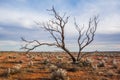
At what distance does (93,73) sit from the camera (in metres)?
22.7

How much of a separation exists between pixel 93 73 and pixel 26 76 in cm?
533

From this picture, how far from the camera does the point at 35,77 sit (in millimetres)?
20156

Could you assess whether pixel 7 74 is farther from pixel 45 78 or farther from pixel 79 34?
pixel 79 34

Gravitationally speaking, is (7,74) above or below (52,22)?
below

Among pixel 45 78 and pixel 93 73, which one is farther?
pixel 93 73

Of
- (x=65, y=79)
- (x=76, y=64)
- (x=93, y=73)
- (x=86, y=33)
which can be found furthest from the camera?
(x=86, y=33)

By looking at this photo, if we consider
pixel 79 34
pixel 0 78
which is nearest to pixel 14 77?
pixel 0 78

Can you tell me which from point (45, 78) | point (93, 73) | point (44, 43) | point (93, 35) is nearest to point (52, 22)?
point (44, 43)

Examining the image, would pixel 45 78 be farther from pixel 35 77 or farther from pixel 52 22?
pixel 52 22

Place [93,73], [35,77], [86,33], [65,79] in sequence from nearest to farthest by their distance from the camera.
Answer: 1. [65,79]
2. [35,77]
3. [93,73]
4. [86,33]

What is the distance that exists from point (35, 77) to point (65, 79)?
2581 millimetres

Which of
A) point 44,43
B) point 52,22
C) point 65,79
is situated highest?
point 52,22

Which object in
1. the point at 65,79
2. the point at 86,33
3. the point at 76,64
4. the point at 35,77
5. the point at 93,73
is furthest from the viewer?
the point at 86,33

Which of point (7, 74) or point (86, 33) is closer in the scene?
point (7, 74)
